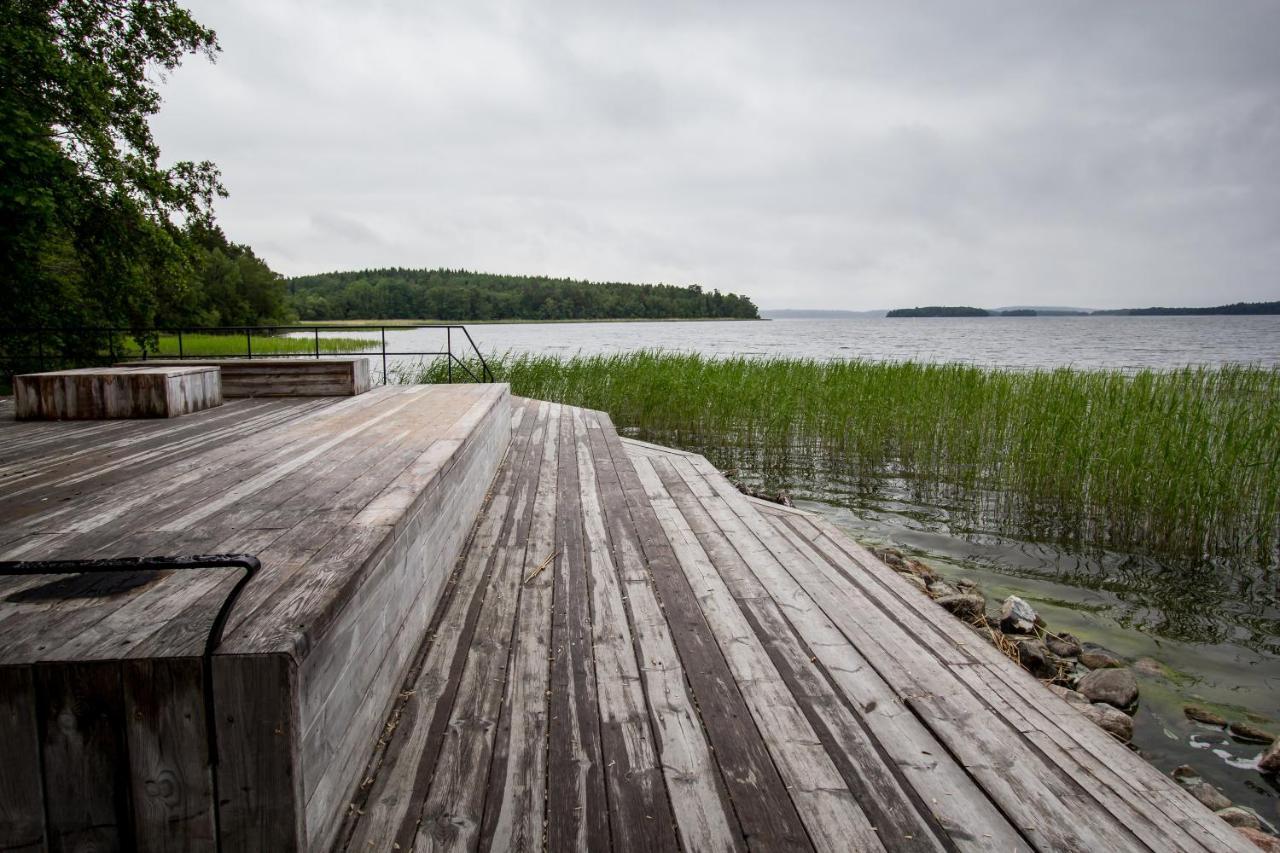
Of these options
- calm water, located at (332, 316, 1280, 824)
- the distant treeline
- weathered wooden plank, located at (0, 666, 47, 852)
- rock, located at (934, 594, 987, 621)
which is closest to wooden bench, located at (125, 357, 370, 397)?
calm water, located at (332, 316, 1280, 824)

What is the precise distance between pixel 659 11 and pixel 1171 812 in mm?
12991

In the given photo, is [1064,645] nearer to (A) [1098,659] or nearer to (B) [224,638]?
(A) [1098,659]

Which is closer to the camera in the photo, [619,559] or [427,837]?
[427,837]

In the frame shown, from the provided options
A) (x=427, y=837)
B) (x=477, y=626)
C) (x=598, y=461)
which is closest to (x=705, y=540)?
(x=477, y=626)

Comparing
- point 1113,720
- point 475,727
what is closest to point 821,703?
point 475,727

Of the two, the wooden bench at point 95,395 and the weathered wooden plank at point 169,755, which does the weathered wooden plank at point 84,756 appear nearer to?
the weathered wooden plank at point 169,755

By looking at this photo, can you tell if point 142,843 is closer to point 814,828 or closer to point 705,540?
point 814,828

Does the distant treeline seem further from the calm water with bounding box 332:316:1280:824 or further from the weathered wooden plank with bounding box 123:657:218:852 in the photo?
the weathered wooden plank with bounding box 123:657:218:852

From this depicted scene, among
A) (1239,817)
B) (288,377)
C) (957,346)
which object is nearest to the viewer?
(1239,817)

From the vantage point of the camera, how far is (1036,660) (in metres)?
3.45

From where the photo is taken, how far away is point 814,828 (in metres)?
1.43

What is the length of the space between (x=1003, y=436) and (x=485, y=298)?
65277 millimetres

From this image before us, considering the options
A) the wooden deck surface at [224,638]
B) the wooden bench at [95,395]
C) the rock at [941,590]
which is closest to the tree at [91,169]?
the wooden bench at [95,395]

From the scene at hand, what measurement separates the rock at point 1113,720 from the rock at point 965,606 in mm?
953
